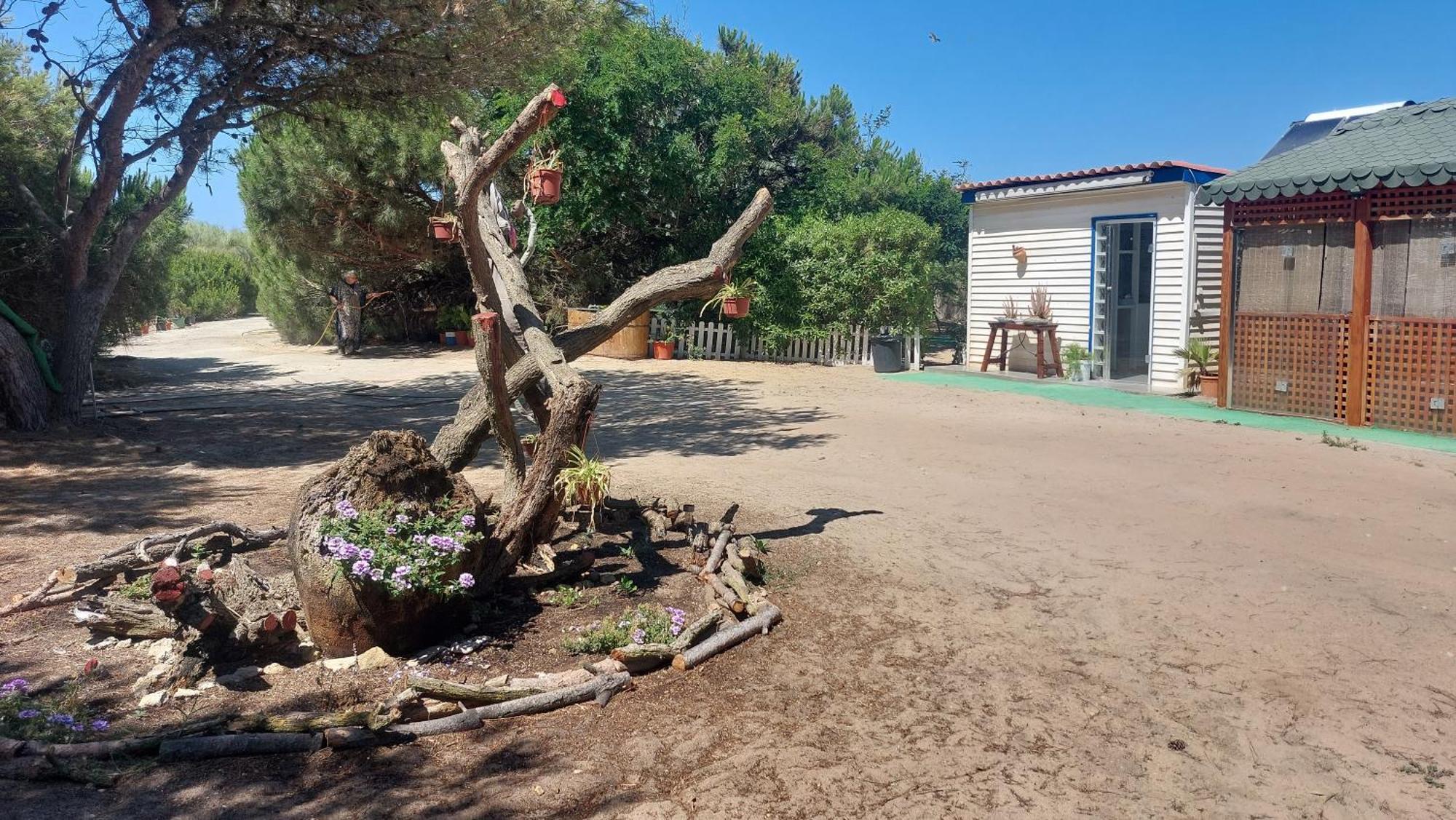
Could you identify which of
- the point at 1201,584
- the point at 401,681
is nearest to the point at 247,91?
the point at 401,681

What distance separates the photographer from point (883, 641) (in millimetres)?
5098

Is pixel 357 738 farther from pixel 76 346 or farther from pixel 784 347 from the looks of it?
pixel 784 347

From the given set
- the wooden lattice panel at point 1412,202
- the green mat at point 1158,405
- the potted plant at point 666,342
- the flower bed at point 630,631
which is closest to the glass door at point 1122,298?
the green mat at point 1158,405

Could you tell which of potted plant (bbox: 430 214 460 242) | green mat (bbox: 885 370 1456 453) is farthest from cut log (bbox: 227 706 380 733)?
green mat (bbox: 885 370 1456 453)

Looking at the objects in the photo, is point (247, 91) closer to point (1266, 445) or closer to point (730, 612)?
point (730, 612)

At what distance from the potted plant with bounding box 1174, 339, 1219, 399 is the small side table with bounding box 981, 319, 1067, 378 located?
2207mm

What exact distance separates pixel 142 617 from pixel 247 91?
29.0ft

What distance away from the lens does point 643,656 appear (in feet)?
15.1

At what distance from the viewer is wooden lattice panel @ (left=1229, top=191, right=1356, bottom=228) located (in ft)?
37.2

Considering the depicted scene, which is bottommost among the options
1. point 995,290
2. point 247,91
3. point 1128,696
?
point 1128,696

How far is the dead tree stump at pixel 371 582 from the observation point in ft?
15.1

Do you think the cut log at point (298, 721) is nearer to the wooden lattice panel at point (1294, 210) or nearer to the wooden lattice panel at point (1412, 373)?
the wooden lattice panel at point (1412, 373)

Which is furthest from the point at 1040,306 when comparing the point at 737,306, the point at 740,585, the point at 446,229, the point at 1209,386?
the point at 740,585

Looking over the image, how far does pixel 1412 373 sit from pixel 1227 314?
7.22 ft
